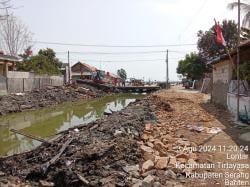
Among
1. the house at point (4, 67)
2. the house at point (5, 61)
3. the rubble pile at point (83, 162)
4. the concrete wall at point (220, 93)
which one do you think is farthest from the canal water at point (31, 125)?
the concrete wall at point (220, 93)

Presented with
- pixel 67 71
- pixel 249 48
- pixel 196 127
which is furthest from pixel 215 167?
pixel 67 71

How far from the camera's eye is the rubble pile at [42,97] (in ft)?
108

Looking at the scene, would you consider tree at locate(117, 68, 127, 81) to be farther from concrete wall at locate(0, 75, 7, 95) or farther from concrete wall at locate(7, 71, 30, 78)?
concrete wall at locate(0, 75, 7, 95)

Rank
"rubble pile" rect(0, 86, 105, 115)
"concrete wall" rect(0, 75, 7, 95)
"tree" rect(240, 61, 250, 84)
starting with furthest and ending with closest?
"concrete wall" rect(0, 75, 7, 95) < "rubble pile" rect(0, 86, 105, 115) < "tree" rect(240, 61, 250, 84)

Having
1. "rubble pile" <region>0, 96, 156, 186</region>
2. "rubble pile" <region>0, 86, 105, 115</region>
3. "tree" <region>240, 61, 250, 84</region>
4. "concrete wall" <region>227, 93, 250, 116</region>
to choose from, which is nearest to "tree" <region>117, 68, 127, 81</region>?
"rubble pile" <region>0, 86, 105, 115</region>

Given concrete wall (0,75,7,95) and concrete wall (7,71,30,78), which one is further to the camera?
concrete wall (7,71,30,78)

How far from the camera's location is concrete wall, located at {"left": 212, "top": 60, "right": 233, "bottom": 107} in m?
22.8

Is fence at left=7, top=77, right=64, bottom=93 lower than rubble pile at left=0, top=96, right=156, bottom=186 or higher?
higher

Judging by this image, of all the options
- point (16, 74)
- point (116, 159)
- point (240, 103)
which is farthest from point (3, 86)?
point (116, 159)

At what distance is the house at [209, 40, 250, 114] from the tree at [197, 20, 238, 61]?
24.1m

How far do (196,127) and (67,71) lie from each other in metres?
47.8

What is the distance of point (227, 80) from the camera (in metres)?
23.2

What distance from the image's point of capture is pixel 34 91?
138 feet

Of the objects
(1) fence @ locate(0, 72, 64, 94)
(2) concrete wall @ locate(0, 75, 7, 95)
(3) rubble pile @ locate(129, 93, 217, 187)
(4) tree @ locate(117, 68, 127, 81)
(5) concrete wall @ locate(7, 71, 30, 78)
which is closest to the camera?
(3) rubble pile @ locate(129, 93, 217, 187)
